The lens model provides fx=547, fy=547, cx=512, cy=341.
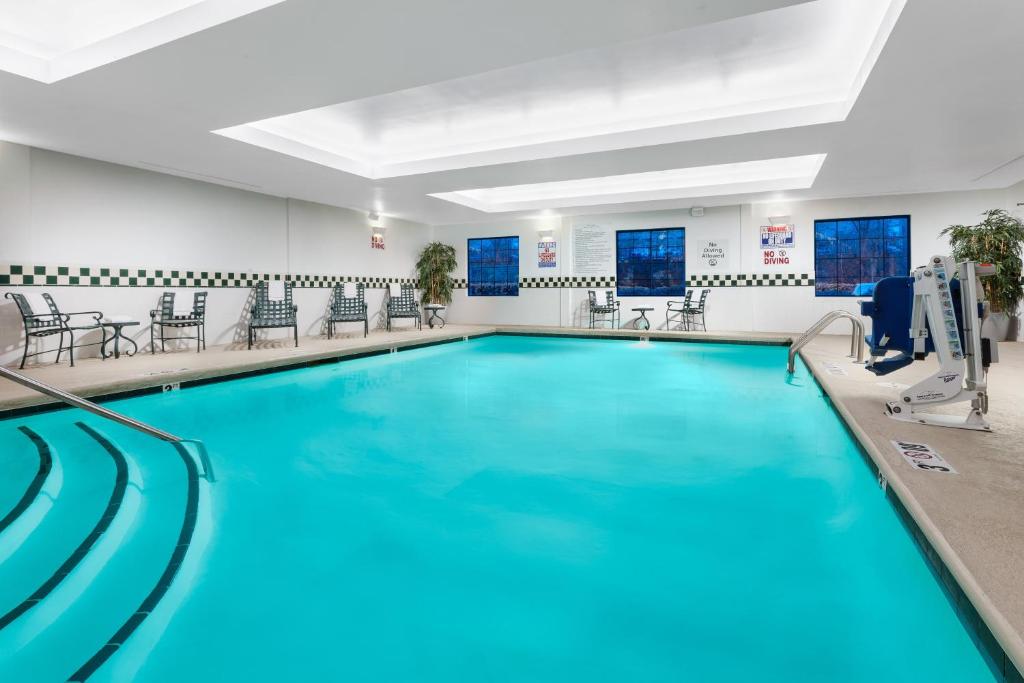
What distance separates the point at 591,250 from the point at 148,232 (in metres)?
6.96

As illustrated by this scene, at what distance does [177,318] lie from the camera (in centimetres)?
649

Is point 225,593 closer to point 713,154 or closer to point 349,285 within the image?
point 713,154

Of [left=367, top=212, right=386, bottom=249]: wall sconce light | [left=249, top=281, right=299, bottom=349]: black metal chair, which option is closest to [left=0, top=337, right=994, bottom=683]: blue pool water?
[left=249, top=281, right=299, bottom=349]: black metal chair

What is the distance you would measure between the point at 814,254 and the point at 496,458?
7937mm

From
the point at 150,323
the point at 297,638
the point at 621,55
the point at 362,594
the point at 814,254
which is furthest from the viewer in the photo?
A: the point at 814,254

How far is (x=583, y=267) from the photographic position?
409 inches

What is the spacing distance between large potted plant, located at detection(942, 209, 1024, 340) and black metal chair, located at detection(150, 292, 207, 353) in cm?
933

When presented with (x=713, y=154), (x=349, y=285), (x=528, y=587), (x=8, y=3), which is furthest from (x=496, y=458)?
(x=349, y=285)

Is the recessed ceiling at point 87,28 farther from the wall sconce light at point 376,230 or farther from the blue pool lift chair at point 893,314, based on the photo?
the wall sconce light at point 376,230

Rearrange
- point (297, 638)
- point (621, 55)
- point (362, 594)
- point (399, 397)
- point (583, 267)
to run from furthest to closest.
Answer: point (583, 267)
point (399, 397)
point (621, 55)
point (362, 594)
point (297, 638)

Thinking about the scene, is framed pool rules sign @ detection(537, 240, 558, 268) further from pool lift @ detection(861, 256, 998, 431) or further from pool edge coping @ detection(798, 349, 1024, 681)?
pool edge coping @ detection(798, 349, 1024, 681)

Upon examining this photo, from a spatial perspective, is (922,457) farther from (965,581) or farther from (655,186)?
(655,186)

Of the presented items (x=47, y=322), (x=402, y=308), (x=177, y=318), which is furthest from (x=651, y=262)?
(x=47, y=322)

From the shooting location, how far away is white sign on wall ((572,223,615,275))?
10.2 meters
